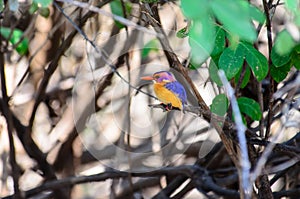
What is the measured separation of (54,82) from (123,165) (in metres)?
0.35

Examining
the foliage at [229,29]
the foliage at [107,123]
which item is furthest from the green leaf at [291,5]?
the foliage at [107,123]

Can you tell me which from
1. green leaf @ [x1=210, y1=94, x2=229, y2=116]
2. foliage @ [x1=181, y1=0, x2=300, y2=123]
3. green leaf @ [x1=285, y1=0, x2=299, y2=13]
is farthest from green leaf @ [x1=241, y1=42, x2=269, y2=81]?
green leaf @ [x1=285, y1=0, x2=299, y2=13]

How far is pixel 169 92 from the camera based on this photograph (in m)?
1.13

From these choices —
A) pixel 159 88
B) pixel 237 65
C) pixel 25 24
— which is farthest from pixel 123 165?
pixel 237 65

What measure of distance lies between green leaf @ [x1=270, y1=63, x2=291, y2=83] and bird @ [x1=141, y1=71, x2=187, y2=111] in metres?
0.22

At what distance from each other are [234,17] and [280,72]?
67 centimetres

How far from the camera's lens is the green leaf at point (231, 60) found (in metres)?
1.05

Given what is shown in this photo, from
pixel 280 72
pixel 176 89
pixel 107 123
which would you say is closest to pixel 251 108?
pixel 280 72

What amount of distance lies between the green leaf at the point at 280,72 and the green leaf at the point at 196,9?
65cm

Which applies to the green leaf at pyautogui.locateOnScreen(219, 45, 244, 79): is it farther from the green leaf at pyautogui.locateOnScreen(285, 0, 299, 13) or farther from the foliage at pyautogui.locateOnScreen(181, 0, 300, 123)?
the green leaf at pyautogui.locateOnScreen(285, 0, 299, 13)

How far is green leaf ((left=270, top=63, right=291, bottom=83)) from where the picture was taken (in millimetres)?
1229

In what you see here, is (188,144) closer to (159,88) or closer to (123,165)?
(123,165)

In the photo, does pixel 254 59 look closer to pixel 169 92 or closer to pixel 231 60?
pixel 231 60

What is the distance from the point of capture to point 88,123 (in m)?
1.93
